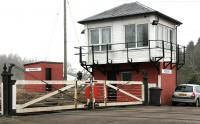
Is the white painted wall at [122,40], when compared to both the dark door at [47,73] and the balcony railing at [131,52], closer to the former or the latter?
the balcony railing at [131,52]

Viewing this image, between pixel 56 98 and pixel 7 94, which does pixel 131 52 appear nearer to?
pixel 56 98

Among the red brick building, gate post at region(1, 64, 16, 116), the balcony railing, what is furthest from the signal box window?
gate post at region(1, 64, 16, 116)

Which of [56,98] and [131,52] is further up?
[131,52]

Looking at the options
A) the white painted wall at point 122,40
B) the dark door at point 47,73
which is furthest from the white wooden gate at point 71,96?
the dark door at point 47,73

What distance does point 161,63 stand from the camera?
88.5 feet

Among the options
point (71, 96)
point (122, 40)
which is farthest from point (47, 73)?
point (71, 96)

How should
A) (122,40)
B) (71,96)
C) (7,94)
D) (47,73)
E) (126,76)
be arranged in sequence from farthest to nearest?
(47,73), (126,76), (122,40), (71,96), (7,94)

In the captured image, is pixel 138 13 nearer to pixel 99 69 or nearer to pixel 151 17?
pixel 151 17

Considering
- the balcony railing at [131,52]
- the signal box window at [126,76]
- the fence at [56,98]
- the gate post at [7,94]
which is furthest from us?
the signal box window at [126,76]

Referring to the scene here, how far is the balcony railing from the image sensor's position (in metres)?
26.2

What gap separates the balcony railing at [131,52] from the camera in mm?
26203

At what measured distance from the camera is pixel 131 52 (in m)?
26.9

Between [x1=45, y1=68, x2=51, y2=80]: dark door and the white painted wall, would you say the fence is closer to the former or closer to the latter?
the white painted wall

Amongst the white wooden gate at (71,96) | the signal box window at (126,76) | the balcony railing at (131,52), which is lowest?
the white wooden gate at (71,96)
